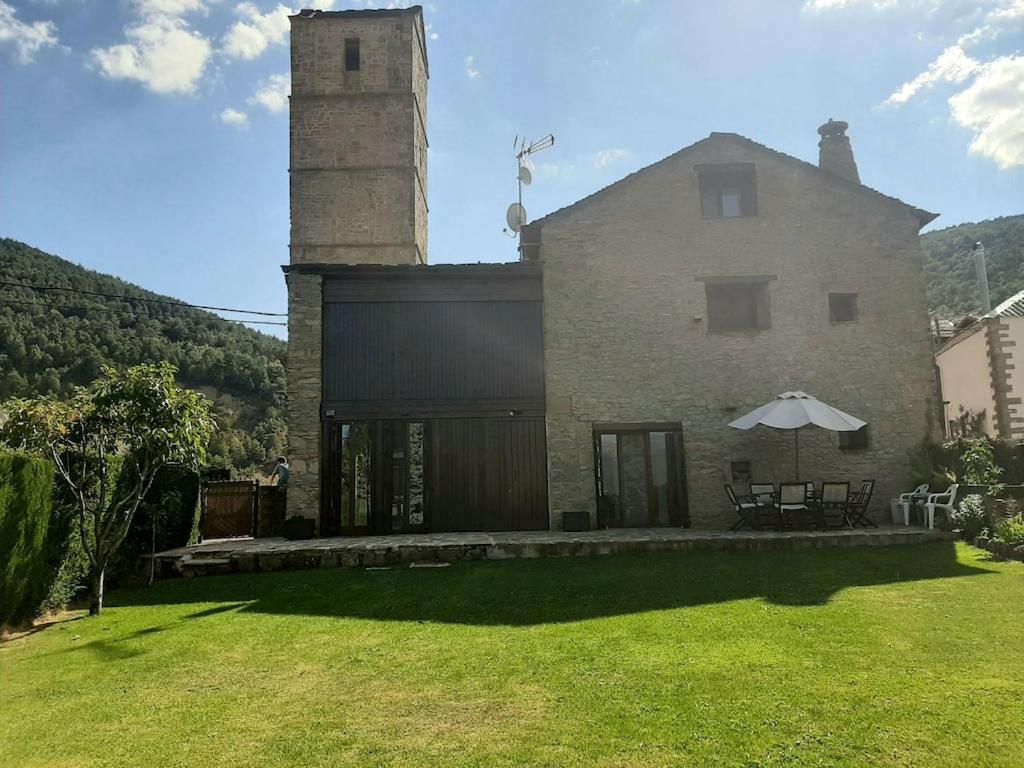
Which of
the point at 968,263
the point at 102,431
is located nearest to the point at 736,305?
the point at 102,431

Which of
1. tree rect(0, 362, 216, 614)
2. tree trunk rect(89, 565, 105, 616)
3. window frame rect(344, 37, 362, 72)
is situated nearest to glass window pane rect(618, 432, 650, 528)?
tree rect(0, 362, 216, 614)

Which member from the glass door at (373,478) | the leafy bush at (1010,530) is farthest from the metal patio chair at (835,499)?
the glass door at (373,478)

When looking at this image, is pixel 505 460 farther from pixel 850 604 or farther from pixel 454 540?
pixel 850 604

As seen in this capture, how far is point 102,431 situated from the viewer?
7895 millimetres

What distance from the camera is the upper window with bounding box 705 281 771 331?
44.5ft

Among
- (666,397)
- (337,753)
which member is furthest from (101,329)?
(337,753)

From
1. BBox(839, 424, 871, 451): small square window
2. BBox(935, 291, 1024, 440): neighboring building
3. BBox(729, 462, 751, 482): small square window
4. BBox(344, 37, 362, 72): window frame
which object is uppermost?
BBox(344, 37, 362, 72): window frame

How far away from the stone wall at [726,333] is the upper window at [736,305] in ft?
1.01

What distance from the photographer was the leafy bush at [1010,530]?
8719mm

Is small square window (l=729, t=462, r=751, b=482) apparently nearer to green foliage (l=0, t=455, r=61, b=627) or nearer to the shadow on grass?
the shadow on grass

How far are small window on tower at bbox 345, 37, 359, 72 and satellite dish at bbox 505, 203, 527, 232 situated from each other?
30.0 feet

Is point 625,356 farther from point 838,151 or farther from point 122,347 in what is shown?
point 122,347

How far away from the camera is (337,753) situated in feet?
11.3

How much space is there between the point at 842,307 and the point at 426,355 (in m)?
8.69
